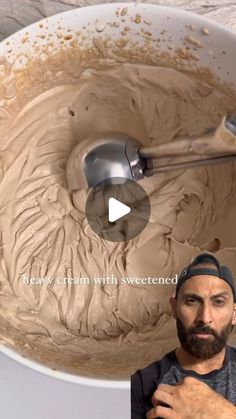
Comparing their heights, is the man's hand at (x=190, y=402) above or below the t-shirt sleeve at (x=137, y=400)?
above

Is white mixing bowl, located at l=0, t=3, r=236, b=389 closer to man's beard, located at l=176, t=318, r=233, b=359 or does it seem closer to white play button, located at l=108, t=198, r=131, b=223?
man's beard, located at l=176, t=318, r=233, b=359

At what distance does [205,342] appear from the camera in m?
0.80

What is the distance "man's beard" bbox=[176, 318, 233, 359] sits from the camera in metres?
0.80

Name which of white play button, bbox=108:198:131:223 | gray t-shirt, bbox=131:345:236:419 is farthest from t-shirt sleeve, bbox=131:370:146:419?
white play button, bbox=108:198:131:223

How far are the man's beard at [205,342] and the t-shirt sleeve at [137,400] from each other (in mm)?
91

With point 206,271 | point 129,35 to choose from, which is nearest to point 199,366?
point 206,271

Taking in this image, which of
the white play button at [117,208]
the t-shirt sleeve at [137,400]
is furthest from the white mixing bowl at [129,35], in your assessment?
the white play button at [117,208]

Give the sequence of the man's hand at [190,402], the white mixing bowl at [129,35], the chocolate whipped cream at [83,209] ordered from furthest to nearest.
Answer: the chocolate whipped cream at [83,209] < the white mixing bowl at [129,35] < the man's hand at [190,402]

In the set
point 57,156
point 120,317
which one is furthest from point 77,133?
point 120,317

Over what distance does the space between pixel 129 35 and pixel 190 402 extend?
1.93 ft

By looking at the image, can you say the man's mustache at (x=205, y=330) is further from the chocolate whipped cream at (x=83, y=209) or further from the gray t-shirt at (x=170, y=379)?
the chocolate whipped cream at (x=83, y=209)

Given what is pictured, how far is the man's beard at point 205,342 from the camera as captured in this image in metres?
0.80

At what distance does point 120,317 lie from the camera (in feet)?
3.49

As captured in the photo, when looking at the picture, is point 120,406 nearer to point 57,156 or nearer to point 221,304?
point 221,304
